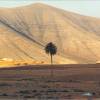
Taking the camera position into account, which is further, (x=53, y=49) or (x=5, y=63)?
(x=5, y=63)

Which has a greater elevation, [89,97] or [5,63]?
[5,63]

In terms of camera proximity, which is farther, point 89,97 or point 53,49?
point 53,49

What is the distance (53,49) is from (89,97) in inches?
3793

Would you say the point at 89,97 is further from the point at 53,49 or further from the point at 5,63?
the point at 5,63

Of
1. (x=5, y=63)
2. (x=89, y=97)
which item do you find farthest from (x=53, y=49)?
(x=89, y=97)

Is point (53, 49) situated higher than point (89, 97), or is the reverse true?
point (53, 49)

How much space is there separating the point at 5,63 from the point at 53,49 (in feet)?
178

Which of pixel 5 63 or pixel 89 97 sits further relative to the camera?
pixel 5 63

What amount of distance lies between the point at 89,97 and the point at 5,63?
148748 mm

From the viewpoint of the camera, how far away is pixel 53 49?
117688 mm

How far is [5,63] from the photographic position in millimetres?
169000

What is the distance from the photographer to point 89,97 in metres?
21.4

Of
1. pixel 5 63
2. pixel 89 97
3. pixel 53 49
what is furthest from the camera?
pixel 5 63

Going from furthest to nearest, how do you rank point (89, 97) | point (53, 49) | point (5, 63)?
1. point (5, 63)
2. point (53, 49)
3. point (89, 97)
